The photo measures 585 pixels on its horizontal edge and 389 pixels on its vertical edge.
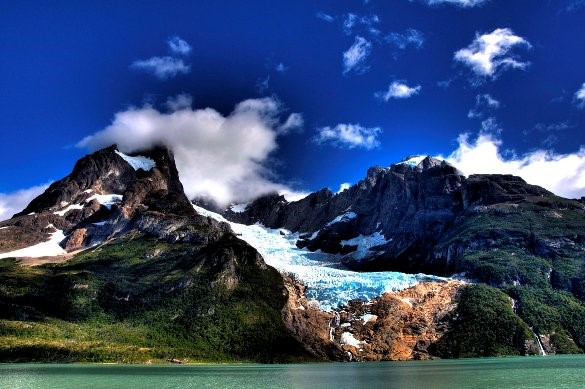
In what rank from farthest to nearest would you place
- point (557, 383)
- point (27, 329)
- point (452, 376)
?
point (27, 329)
point (452, 376)
point (557, 383)

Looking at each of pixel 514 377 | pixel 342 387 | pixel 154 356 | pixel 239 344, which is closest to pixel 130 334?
pixel 154 356

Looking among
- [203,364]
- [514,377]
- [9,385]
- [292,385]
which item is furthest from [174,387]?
[203,364]

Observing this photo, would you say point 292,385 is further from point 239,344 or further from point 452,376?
point 239,344

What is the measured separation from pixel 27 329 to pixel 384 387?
13781 cm

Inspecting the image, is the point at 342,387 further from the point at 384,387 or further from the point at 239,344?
the point at 239,344

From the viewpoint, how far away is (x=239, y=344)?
19738 cm

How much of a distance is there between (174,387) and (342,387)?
2684cm

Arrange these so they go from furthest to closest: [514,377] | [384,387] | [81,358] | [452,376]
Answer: [81,358] < [452,376] < [514,377] < [384,387]

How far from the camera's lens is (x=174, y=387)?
94000mm

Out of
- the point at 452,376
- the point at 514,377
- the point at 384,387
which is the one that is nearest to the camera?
the point at 384,387

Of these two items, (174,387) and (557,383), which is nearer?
(557,383)

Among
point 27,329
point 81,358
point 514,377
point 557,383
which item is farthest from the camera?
point 27,329

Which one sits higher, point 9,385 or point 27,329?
point 27,329

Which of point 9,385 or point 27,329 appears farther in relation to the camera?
point 27,329
